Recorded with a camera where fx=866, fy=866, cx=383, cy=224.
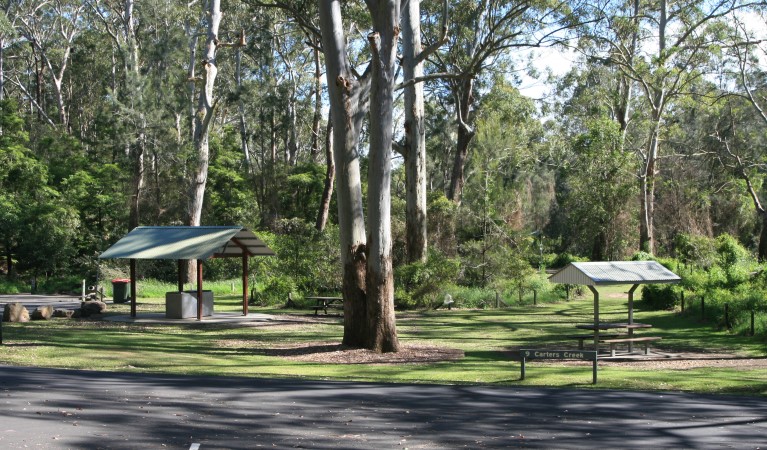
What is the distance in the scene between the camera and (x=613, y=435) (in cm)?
982

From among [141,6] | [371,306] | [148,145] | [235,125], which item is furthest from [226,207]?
[371,306]

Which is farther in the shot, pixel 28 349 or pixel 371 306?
pixel 371 306

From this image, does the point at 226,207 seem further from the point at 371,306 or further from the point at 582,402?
the point at 582,402

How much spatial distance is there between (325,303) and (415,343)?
9809 mm

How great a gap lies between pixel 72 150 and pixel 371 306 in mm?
40081

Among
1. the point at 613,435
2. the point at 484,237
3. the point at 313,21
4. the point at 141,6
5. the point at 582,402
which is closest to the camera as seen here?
the point at 613,435

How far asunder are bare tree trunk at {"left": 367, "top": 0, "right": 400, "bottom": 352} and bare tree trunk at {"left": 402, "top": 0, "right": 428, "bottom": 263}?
11.1m

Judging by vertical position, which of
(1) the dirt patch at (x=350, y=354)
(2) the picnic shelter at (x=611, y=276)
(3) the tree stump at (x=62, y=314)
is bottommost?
(1) the dirt patch at (x=350, y=354)

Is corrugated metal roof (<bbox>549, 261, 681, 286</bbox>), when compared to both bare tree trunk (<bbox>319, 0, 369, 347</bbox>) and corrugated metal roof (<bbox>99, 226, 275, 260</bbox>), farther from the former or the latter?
corrugated metal roof (<bbox>99, 226, 275, 260</bbox>)

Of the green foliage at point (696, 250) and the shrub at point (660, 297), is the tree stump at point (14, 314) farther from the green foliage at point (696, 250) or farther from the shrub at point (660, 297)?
the green foliage at point (696, 250)

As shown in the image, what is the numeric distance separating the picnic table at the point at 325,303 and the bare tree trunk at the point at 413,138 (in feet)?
12.0

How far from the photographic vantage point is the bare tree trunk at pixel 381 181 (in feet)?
62.8

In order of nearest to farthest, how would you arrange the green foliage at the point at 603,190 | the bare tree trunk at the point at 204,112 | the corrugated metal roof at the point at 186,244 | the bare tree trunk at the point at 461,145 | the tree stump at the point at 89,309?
the corrugated metal roof at the point at 186,244 < the tree stump at the point at 89,309 < the bare tree trunk at the point at 204,112 < the bare tree trunk at the point at 461,145 < the green foliage at the point at 603,190

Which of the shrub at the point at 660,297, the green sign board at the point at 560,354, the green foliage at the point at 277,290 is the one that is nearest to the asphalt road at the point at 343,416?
the green sign board at the point at 560,354
